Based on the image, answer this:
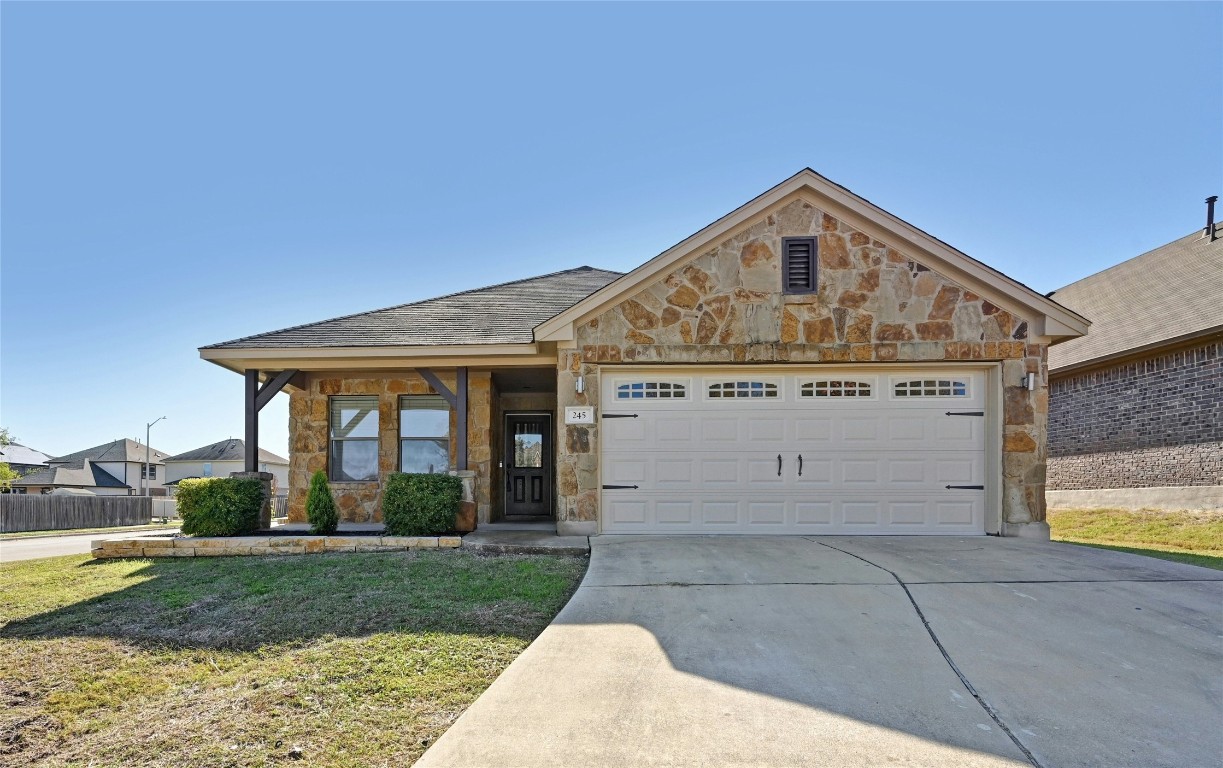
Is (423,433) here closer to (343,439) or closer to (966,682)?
(343,439)

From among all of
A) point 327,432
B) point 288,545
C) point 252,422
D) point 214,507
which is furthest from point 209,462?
point 288,545

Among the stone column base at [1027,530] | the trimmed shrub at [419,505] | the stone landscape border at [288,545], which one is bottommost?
the stone landscape border at [288,545]

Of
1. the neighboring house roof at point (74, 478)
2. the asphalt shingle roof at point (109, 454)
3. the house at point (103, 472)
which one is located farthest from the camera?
the asphalt shingle roof at point (109, 454)

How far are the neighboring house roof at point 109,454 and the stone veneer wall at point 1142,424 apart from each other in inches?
2035

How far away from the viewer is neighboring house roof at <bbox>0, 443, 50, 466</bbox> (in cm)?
3984

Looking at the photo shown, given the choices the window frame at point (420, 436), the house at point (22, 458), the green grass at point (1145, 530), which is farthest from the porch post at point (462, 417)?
the house at point (22, 458)

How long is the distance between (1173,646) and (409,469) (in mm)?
9537

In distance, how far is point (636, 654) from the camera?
4.18 metres

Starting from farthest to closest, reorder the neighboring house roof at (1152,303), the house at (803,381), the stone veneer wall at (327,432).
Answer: the neighboring house roof at (1152,303)
the stone veneer wall at (327,432)
the house at (803,381)

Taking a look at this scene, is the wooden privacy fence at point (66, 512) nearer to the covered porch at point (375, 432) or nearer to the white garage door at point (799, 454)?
the covered porch at point (375, 432)

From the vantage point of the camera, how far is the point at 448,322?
34.0ft

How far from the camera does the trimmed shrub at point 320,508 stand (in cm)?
896

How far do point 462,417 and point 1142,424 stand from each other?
1360 cm

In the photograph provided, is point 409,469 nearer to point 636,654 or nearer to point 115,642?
point 115,642
